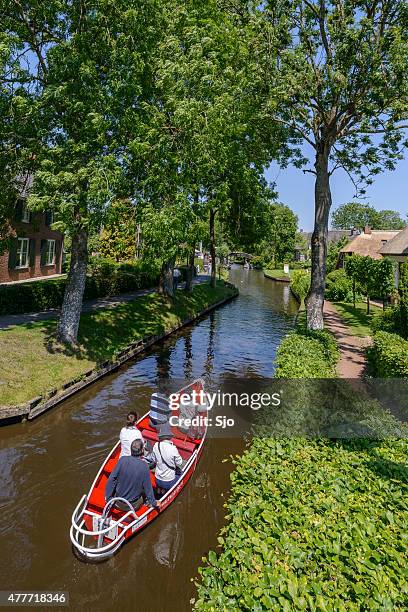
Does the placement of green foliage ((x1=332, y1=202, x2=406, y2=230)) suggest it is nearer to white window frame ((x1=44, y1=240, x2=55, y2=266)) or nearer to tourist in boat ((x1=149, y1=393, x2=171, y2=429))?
white window frame ((x1=44, y1=240, x2=55, y2=266))

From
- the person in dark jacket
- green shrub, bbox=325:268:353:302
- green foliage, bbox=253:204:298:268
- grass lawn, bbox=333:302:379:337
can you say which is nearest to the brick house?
grass lawn, bbox=333:302:379:337

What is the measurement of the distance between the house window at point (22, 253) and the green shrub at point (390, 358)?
28.2 m

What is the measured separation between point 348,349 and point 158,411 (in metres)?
11.2

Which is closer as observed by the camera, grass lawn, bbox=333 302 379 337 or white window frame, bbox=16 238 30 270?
grass lawn, bbox=333 302 379 337

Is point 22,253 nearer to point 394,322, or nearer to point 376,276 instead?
point 376,276

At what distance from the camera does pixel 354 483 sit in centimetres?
695

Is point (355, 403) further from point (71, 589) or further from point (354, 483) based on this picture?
point (71, 589)

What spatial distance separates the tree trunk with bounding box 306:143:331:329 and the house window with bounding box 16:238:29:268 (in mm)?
24557

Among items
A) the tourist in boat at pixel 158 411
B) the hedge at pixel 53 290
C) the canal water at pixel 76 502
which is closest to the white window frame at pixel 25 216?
the hedge at pixel 53 290

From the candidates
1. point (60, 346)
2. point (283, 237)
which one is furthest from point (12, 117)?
point (283, 237)

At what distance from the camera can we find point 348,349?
1952cm

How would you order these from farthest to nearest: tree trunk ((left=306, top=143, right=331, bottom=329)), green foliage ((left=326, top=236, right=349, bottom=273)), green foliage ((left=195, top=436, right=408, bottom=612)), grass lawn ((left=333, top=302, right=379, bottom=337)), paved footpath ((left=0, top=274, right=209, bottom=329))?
green foliage ((left=326, top=236, right=349, bottom=273))
grass lawn ((left=333, top=302, right=379, bottom=337))
paved footpath ((left=0, top=274, right=209, bottom=329))
tree trunk ((left=306, top=143, right=331, bottom=329))
green foliage ((left=195, top=436, right=408, bottom=612))

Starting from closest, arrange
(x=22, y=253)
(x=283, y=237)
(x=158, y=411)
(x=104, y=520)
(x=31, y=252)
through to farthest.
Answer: (x=104, y=520) → (x=158, y=411) → (x=22, y=253) → (x=31, y=252) → (x=283, y=237)

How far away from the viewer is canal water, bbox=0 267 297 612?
7062 mm
